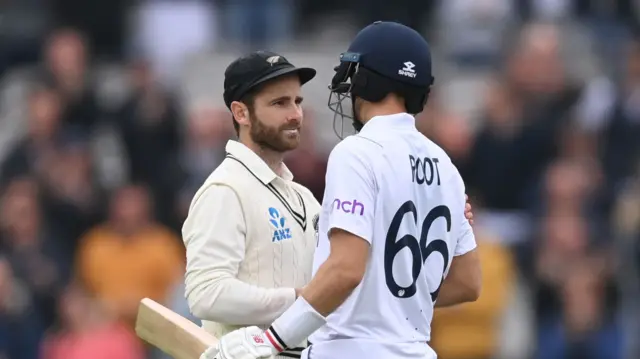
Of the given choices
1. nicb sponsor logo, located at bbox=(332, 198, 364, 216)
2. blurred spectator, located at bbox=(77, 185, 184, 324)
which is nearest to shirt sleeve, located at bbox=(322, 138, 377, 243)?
nicb sponsor logo, located at bbox=(332, 198, 364, 216)

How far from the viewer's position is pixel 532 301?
11.3m

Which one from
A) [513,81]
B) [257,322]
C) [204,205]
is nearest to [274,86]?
[204,205]

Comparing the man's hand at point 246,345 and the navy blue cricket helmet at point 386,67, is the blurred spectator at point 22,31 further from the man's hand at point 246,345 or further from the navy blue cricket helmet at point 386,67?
the man's hand at point 246,345

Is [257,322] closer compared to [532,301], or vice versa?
[257,322]

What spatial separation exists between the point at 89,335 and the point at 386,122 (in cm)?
588

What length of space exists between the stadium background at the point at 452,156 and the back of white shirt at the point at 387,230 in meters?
5.56

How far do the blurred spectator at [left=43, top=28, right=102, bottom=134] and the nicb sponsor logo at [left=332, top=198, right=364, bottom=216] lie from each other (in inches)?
296

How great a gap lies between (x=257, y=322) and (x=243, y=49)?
8361 millimetres

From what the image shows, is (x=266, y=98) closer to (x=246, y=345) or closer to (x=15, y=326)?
(x=246, y=345)

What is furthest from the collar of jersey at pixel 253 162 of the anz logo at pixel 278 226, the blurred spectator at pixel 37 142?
the blurred spectator at pixel 37 142

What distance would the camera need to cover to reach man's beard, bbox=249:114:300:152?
5.96 metres

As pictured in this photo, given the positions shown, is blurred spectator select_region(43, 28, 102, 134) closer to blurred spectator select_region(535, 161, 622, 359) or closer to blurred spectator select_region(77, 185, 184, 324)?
blurred spectator select_region(77, 185, 184, 324)

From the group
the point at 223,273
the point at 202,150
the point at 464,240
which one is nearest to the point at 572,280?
the point at 202,150

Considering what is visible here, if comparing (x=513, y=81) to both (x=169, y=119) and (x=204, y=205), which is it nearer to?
(x=169, y=119)
